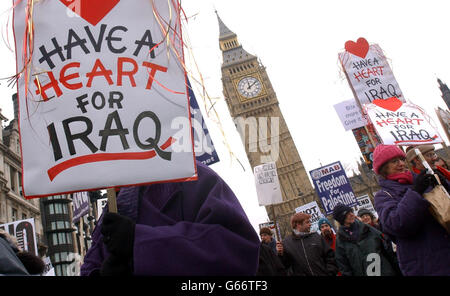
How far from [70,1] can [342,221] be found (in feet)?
11.8

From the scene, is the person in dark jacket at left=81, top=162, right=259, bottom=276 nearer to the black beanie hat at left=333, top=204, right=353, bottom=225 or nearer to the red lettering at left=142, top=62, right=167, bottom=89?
the red lettering at left=142, top=62, right=167, bottom=89

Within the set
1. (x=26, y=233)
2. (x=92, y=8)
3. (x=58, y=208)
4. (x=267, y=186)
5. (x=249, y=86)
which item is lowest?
(x=92, y=8)

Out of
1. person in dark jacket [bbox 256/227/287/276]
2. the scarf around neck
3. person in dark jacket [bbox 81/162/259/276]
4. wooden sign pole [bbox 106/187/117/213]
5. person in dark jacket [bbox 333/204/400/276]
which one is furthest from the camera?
person in dark jacket [bbox 256/227/287/276]

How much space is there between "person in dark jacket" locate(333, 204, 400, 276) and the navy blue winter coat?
1369mm

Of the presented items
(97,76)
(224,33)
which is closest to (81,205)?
(97,76)

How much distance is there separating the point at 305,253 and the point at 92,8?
3957mm

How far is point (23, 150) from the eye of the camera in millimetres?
1471

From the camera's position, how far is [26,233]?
9.13m

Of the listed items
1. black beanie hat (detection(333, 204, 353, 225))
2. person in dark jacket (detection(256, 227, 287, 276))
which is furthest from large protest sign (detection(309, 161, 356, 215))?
person in dark jacket (detection(256, 227, 287, 276))

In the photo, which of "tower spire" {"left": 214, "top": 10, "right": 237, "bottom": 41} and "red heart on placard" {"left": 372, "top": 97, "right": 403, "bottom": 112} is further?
"tower spire" {"left": 214, "top": 10, "right": 237, "bottom": 41}

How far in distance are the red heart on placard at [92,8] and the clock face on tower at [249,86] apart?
60710 millimetres

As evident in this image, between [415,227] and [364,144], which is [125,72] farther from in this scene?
[364,144]

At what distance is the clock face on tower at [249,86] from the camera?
62.0 m

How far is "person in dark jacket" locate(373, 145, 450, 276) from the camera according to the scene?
2.36 meters
